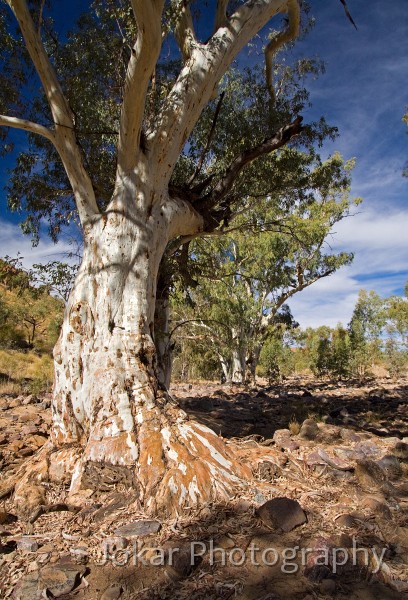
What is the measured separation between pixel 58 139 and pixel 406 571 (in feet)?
14.6

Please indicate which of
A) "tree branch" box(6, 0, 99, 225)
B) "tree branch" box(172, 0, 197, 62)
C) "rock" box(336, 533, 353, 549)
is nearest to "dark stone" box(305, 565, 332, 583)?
"rock" box(336, 533, 353, 549)

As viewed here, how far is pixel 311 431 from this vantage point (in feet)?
13.7

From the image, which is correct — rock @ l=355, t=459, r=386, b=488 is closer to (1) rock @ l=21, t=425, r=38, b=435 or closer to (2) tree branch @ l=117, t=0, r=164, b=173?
(2) tree branch @ l=117, t=0, r=164, b=173

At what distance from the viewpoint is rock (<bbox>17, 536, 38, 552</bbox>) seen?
82.0 inches

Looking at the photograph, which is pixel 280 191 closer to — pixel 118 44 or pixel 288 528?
pixel 118 44

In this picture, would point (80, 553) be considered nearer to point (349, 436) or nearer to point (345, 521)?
point (345, 521)

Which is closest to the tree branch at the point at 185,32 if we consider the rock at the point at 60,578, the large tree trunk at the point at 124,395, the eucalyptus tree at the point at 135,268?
the eucalyptus tree at the point at 135,268

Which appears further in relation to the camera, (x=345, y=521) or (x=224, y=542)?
(x=345, y=521)

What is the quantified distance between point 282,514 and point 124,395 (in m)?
1.51

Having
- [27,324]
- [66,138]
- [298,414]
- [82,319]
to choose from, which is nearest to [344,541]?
Answer: [82,319]

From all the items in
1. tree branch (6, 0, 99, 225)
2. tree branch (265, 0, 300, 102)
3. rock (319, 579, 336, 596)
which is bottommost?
rock (319, 579, 336, 596)

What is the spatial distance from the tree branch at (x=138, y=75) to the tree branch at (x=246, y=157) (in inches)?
62.1

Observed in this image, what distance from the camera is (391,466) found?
3.17 m

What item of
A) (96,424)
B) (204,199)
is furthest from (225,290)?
(96,424)
